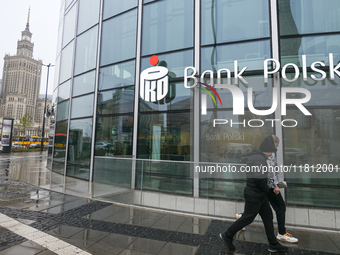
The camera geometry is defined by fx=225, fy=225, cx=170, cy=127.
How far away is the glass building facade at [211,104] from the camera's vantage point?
5.89m

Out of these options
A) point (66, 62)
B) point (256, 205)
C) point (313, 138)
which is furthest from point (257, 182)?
point (66, 62)

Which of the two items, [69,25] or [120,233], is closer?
[120,233]

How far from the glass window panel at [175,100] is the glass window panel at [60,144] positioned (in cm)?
666

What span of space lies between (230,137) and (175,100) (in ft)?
7.92

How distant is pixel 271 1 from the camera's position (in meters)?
7.05

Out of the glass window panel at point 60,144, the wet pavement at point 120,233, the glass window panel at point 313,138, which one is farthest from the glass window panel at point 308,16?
the glass window panel at point 60,144

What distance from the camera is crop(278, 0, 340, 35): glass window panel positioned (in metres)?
6.49

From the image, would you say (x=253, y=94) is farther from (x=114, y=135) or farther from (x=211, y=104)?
(x=114, y=135)

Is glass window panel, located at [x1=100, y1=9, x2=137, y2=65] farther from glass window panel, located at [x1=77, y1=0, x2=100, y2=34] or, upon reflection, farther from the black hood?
the black hood

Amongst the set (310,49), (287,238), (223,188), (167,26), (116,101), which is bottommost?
(287,238)

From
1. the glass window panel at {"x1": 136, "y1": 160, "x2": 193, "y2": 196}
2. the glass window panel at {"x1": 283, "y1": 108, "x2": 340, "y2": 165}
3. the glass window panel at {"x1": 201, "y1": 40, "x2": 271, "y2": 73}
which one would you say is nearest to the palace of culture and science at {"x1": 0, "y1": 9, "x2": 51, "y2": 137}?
the glass window panel at {"x1": 136, "y1": 160, "x2": 193, "y2": 196}

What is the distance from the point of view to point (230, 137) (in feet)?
22.0

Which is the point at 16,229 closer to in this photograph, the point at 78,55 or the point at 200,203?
the point at 200,203

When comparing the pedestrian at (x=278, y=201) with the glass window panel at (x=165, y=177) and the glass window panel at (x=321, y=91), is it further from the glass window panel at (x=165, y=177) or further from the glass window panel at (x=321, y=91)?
the glass window panel at (x=321, y=91)
